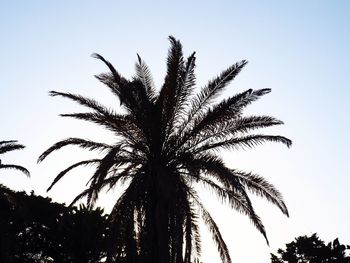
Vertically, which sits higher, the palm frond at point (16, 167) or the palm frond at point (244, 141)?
the palm frond at point (16, 167)

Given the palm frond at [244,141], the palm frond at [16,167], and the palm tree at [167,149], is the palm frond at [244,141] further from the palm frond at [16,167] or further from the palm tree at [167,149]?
the palm frond at [16,167]

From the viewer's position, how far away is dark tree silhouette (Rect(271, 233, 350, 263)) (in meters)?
20.5

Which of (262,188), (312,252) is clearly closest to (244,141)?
(262,188)

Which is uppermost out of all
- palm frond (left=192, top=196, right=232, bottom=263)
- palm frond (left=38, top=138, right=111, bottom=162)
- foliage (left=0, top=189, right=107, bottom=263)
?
foliage (left=0, top=189, right=107, bottom=263)

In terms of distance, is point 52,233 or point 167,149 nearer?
point 167,149

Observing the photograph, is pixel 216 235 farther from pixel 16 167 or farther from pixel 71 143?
pixel 16 167

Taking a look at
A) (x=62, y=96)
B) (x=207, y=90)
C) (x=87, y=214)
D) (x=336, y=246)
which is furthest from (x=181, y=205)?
(x=87, y=214)

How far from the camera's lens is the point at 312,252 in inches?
836

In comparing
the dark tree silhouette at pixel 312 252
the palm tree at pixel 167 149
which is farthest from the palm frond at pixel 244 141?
the dark tree silhouette at pixel 312 252

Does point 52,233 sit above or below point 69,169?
above

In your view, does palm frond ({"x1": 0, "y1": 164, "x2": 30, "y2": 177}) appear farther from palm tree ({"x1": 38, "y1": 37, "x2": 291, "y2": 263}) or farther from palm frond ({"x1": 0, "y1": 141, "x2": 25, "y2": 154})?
palm tree ({"x1": 38, "y1": 37, "x2": 291, "y2": 263})

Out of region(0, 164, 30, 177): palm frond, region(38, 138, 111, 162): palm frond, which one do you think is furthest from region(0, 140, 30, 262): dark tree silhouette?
region(38, 138, 111, 162): palm frond

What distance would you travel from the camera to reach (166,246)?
36.2ft

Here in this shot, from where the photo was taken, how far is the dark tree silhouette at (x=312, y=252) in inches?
807
